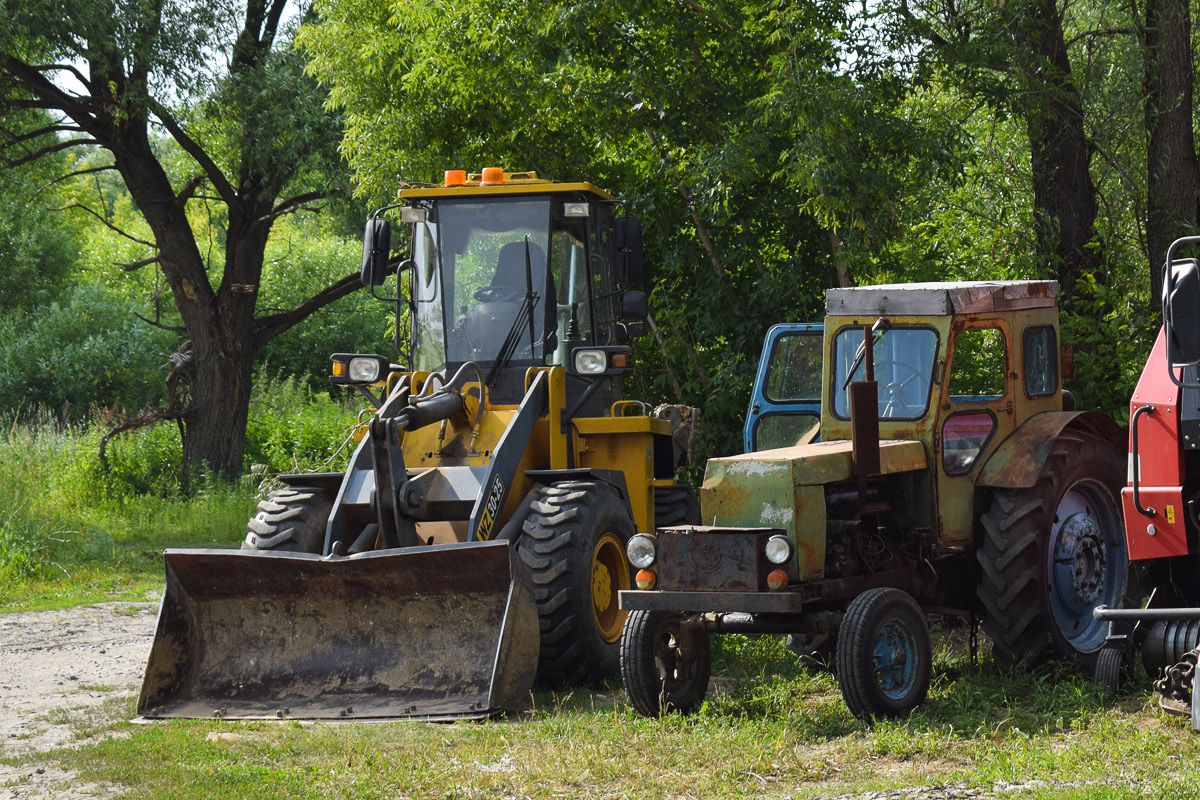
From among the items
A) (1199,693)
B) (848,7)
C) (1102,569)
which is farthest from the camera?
(848,7)

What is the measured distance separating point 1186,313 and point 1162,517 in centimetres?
125

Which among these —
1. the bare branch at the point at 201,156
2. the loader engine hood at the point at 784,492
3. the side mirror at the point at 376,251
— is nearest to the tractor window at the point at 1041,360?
the loader engine hood at the point at 784,492

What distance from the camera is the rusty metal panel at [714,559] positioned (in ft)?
22.0

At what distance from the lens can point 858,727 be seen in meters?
6.60

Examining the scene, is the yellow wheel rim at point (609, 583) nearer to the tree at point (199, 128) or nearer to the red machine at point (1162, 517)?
the red machine at point (1162, 517)

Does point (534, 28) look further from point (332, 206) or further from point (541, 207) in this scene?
point (332, 206)

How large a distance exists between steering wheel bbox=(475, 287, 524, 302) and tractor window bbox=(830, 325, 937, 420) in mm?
2269

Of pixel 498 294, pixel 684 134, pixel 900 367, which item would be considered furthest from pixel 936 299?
pixel 684 134

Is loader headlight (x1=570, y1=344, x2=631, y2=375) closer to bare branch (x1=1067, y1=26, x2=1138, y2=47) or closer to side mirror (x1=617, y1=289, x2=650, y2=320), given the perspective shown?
side mirror (x1=617, y1=289, x2=650, y2=320)

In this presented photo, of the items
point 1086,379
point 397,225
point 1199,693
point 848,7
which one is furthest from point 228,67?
point 1199,693

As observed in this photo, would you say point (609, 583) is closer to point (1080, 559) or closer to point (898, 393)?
point (898, 393)

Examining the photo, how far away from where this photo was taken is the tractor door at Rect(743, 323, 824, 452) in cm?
944

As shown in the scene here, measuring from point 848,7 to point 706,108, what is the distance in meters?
1.61

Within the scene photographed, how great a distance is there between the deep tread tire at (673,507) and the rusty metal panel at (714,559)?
273cm
